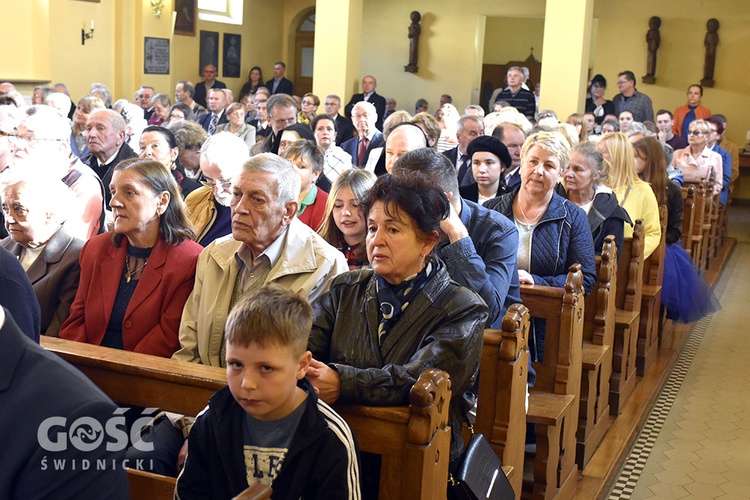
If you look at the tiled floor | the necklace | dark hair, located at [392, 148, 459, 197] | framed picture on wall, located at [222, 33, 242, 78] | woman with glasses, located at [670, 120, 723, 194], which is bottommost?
the tiled floor

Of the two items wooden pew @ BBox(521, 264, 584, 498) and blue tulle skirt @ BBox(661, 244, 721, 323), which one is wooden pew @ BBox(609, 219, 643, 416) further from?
wooden pew @ BBox(521, 264, 584, 498)

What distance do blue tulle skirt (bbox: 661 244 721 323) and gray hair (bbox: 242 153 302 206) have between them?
3.49m

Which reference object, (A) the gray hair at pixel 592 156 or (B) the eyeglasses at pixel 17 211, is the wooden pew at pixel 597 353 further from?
(B) the eyeglasses at pixel 17 211

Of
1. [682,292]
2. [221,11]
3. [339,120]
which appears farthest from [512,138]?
[221,11]

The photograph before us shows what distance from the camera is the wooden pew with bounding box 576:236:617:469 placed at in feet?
13.4

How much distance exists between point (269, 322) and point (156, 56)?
1295cm

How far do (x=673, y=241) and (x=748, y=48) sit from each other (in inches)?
361

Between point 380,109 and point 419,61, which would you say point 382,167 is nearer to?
point 380,109

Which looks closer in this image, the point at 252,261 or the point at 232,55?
the point at 252,261

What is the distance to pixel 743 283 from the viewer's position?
26.5ft

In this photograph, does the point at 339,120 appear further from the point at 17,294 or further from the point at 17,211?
the point at 17,294

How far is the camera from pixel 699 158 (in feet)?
30.5

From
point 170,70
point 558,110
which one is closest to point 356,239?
point 558,110

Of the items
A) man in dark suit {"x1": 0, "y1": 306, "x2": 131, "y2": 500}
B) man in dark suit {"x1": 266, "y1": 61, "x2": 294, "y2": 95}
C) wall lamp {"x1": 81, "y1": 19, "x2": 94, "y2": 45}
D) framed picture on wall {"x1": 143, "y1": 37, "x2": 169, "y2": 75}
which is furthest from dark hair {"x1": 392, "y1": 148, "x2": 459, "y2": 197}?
man in dark suit {"x1": 266, "y1": 61, "x2": 294, "y2": 95}
